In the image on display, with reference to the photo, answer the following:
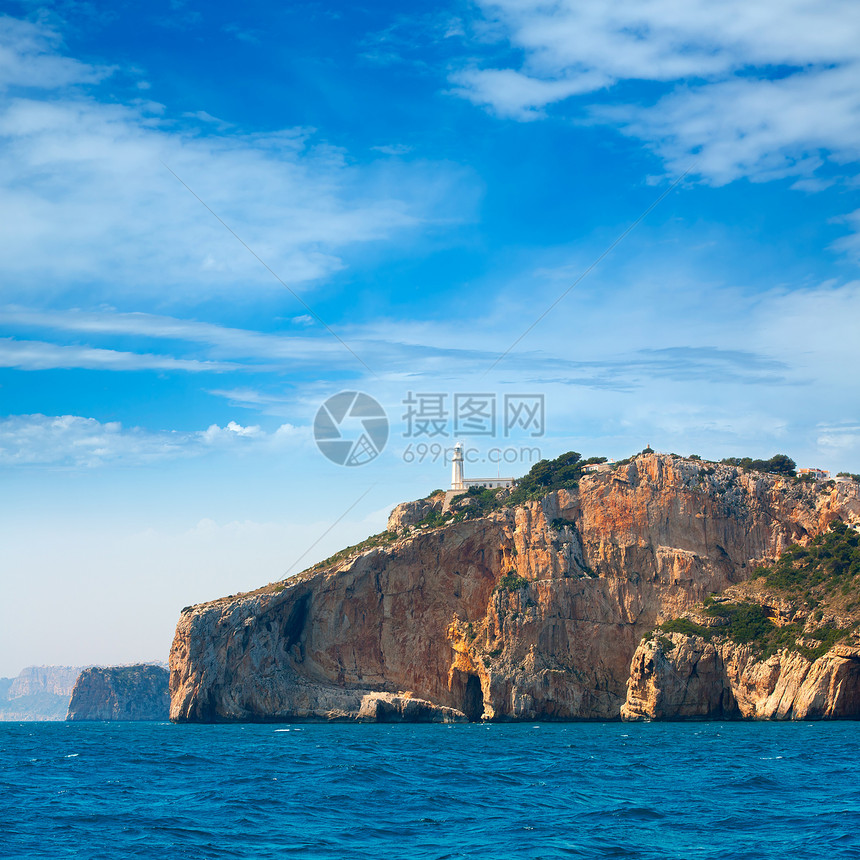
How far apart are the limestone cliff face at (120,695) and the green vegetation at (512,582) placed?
4517 inches

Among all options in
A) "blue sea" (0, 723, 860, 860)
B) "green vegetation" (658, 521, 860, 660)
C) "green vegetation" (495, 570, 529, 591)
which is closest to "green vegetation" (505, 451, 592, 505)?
"green vegetation" (495, 570, 529, 591)

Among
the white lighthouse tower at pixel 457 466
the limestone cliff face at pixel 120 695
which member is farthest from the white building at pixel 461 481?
the limestone cliff face at pixel 120 695

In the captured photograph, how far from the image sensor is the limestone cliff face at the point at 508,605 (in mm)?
79125

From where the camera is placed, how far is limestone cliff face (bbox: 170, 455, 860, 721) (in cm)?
7912

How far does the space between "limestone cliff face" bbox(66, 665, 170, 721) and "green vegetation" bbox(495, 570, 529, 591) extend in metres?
115

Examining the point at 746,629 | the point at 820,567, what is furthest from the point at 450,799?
the point at 820,567

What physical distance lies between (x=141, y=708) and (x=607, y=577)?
128104 mm

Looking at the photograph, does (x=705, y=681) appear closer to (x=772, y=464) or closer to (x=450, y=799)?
(x=772, y=464)

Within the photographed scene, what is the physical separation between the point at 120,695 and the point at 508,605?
12460 cm

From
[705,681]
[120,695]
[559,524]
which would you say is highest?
[559,524]

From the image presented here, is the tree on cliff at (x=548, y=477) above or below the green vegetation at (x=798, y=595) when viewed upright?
above

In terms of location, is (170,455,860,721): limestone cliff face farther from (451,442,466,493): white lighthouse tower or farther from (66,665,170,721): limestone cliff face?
(66,665,170,721): limestone cliff face

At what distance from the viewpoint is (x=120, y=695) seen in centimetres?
17725

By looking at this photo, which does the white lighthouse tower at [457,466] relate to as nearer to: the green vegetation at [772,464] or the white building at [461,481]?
the white building at [461,481]
